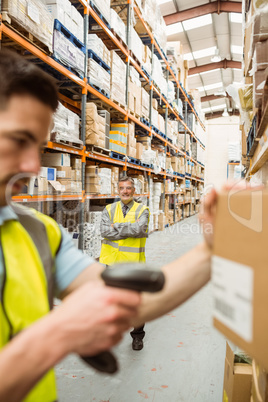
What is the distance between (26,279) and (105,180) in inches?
196

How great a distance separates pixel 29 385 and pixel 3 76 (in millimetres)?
669

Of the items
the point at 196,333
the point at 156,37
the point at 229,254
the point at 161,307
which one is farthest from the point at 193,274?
the point at 156,37

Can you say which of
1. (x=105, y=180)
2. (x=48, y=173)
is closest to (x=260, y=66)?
(x=48, y=173)

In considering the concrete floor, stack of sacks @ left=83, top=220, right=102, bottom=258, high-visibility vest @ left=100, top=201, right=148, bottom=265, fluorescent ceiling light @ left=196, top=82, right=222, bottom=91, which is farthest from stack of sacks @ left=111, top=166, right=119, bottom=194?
fluorescent ceiling light @ left=196, top=82, right=222, bottom=91

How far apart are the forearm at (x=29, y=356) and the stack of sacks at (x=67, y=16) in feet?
14.2

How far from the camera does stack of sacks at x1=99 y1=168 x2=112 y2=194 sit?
564 cm

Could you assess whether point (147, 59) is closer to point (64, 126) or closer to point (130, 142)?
point (130, 142)

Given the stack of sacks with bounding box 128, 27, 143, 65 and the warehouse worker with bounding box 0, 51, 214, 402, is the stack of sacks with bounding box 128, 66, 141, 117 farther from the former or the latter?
the warehouse worker with bounding box 0, 51, 214, 402

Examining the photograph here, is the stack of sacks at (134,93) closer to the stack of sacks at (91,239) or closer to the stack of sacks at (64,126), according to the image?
the stack of sacks at (64,126)

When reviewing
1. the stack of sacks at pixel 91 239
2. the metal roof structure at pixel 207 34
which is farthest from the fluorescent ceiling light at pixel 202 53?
the stack of sacks at pixel 91 239

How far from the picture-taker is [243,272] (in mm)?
632

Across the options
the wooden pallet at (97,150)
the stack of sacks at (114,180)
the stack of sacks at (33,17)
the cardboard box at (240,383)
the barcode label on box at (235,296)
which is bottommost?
the cardboard box at (240,383)

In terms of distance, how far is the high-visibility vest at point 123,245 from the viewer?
345cm

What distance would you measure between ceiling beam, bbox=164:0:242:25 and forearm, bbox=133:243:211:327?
39.6ft
